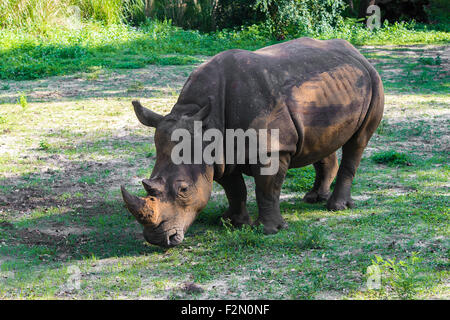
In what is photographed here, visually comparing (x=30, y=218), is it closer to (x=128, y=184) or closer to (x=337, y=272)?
(x=128, y=184)

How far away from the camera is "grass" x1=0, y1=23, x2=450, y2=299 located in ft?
17.2

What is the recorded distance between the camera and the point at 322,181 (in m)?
7.57

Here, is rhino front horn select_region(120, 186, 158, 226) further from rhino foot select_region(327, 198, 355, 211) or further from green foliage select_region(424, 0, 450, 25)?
green foliage select_region(424, 0, 450, 25)

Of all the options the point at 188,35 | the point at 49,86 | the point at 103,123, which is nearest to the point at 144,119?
the point at 103,123

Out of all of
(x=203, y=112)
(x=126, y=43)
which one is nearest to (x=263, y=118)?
(x=203, y=112)

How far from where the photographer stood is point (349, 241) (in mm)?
6078

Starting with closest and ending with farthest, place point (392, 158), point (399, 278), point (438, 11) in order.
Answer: point (399, 278), point (392, 158), point (438, 11)

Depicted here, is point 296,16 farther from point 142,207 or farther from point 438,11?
point 142,207

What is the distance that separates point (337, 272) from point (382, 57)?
10.7m

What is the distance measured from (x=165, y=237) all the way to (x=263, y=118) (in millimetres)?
1449

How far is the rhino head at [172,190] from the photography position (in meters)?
5.66

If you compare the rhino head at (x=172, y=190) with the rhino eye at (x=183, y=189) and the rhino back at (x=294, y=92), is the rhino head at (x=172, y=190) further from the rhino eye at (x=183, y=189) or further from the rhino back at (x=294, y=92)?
the rhino back at (x=294, y=92)

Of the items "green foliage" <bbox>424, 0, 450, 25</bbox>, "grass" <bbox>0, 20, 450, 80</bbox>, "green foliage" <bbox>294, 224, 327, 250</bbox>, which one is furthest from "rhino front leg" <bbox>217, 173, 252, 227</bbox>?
"green foliage" <bbox>424, 0, 450, 25</bbox>

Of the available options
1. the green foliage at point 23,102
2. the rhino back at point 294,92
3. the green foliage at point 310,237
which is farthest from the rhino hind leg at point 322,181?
the green foliage at point 23,102
